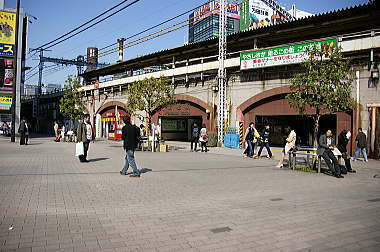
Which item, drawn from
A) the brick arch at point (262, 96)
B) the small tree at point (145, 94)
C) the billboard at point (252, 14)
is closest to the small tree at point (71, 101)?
the small tree at point (145, 94)

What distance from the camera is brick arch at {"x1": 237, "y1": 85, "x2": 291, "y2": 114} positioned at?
19.0 m

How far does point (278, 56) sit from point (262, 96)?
9.81 feet

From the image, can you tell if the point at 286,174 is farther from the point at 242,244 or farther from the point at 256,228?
the point at 242,244

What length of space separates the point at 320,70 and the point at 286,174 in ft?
13.0

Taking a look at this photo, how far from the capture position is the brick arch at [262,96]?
19.0 metres

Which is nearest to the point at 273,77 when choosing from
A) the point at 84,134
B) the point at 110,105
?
the point at 84,134

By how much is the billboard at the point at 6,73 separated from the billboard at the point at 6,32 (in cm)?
105

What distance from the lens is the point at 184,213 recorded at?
531 centimetres

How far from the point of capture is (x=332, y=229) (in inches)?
179

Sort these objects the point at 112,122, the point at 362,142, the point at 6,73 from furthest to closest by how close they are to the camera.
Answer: the point at 112,122, the point at 6,73, the point at 362,142

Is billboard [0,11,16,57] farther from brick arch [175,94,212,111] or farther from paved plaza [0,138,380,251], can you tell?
paved plaza [0,138,380,251]

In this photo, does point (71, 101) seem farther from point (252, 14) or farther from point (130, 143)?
point (252, 14)

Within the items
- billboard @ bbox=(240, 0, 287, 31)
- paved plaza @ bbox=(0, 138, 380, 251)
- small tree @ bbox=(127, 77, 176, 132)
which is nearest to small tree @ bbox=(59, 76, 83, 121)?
small tree @ bbox=(127, 77, 176, 132)

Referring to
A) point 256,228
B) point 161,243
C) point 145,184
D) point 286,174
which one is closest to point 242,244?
point 256,228
